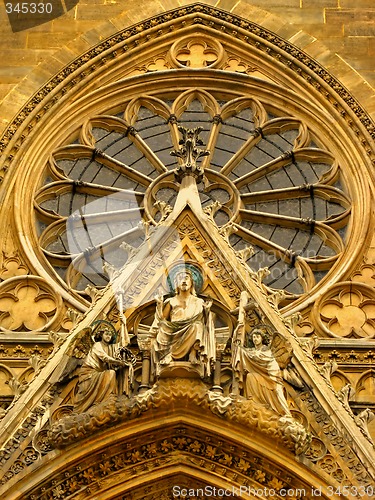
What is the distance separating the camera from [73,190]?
21.4m

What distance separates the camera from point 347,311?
1955 cm

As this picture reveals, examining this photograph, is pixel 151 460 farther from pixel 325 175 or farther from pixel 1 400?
pixel 325 175

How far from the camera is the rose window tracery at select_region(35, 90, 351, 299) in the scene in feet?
67.1

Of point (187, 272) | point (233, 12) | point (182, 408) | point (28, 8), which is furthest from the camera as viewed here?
point (28, 8)

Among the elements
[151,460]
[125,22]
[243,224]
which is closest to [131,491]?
[151,460]

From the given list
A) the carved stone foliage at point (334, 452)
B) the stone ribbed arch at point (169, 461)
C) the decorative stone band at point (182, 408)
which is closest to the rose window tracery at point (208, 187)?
the carved stone foliage at point (334, 452)

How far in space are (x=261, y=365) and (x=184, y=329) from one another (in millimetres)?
967

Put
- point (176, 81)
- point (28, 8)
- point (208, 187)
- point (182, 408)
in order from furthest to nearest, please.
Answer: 1. point (28, 8)
2. point (176, 81)
3. point (208, 187)
4. point (182, 408)

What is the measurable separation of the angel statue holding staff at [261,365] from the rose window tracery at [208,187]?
231 cm

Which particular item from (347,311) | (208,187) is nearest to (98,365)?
(347,311)

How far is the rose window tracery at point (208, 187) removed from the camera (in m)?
20.4

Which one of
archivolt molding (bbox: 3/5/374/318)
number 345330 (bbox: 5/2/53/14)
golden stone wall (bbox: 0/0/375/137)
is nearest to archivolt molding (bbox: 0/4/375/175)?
archivolt molding (bbox: 3/5/374/318)

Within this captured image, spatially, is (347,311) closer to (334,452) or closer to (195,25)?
(334,452)

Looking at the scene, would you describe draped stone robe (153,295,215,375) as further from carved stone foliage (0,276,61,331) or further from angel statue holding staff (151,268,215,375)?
carved stone foliage (0,276,61,331)
